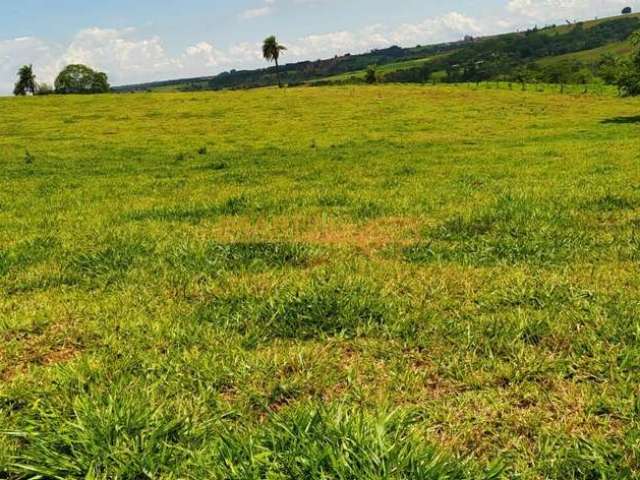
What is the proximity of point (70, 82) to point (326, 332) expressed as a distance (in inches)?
5125

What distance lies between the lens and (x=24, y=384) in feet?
15.3

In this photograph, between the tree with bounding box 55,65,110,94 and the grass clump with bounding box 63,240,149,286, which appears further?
the tree with bounding box 55,65,110,94

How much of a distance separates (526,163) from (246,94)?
56.2m

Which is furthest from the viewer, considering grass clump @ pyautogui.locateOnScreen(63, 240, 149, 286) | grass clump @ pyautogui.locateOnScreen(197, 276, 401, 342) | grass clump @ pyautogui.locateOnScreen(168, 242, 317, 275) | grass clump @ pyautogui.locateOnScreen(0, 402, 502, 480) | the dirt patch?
grass clump @ pyautogui.locateOnScreen(168, 242, 317, 275)

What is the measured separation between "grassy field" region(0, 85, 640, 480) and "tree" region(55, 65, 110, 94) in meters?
115

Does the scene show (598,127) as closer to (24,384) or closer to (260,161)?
(260,161)

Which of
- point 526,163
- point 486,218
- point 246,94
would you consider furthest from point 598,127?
point 246,94

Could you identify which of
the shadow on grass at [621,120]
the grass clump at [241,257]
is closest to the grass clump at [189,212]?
the grass clump at [241,257]


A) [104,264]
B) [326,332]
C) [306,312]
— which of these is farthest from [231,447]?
[104,264]

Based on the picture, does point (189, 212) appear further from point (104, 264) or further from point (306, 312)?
point (306, 312)

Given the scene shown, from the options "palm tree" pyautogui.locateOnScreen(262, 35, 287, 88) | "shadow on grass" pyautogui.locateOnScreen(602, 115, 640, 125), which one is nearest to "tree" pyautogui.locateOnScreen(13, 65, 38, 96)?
"palm tree" pyautogui.locateOnScreen(262, 35, 287, 88)

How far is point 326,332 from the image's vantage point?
18.9 feet

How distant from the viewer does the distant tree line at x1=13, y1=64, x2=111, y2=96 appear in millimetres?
116500

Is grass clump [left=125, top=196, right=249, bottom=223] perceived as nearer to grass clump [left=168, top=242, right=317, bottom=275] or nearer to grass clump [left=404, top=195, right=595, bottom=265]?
grass clump [left=168, top=242, right=317, bottom=275]
